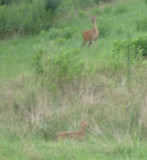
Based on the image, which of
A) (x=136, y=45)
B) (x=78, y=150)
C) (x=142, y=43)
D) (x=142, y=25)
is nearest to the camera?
(x=78, y=150)

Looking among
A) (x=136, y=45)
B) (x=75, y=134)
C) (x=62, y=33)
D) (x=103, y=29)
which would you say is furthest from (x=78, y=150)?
(x=62, y=33)

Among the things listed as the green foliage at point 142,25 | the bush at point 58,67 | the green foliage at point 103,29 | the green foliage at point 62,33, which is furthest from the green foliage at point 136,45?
the green foliage at point 62,33

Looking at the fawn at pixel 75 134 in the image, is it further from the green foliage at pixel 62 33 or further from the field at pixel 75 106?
the green foliage at pixel 62 33

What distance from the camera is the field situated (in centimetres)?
654

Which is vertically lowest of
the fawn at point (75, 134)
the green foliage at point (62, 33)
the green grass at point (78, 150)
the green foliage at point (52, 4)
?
the green foliage at point (62, 33)

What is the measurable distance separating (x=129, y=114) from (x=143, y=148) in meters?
1.84

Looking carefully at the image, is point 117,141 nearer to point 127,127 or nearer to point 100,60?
point 127,127

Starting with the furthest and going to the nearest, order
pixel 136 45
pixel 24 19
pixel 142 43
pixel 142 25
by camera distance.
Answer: pixel 24 19
pixel 142 25
pixel 142 43
pixel 136 45

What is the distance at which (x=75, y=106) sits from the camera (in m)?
9.14

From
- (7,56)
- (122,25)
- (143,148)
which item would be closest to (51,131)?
(143,148)

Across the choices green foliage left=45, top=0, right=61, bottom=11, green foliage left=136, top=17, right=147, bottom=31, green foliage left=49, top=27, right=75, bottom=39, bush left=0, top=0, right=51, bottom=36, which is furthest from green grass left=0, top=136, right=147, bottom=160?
green foliage left=45, top=0, right=61, bottom=11

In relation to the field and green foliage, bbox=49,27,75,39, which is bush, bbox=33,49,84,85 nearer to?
the field

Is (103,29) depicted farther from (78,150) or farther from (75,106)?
(78,150)

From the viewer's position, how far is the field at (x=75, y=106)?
21.5ft
